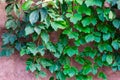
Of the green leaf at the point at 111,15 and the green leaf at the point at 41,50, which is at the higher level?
the green leaf at the point at 111,15

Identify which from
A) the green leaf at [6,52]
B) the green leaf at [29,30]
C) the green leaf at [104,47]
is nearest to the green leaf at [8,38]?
the green leaf at [6,52]

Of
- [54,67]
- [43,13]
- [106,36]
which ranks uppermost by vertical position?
[43,13]

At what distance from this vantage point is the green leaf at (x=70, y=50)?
6.94ft

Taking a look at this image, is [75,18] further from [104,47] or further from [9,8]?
[9,8]

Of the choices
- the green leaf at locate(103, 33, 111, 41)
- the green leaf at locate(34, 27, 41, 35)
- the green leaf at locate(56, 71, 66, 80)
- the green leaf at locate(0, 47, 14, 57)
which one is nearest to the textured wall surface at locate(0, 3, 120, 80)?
the green leaf at locate(0, 47, 14, 57)

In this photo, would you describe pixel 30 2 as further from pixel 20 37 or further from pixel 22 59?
pixel 22 59

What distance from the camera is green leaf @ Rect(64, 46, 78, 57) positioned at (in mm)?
2115

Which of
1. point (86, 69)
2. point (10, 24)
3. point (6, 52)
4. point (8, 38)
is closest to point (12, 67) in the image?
point (6, 52)

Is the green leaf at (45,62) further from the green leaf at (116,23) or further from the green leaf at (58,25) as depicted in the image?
the green leaf at (116,23)

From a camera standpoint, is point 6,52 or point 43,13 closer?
point 43,13

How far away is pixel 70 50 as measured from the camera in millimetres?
2125

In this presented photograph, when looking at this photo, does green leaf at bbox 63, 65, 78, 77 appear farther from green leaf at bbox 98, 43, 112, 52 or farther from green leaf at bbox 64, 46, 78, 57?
green leaf at bbox 98, 43, 112, 52

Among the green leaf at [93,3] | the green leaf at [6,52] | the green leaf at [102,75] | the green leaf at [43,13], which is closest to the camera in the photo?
the green leaf at [43,13]

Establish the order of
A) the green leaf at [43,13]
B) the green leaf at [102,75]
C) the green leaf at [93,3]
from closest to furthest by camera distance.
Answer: the green leaf at [43,13] → the green leaf at [93,3] → the green leaf at [102,75]
